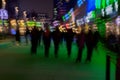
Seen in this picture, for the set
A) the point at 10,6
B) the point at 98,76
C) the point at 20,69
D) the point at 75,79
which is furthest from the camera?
the point at 10,6

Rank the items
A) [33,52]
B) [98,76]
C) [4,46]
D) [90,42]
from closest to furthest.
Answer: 1. [98,76]
2. [90,42]
3. [33,52]
4. [4,46]

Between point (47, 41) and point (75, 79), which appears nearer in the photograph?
point (75, 79)

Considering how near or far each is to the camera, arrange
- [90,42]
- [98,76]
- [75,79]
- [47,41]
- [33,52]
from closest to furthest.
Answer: [75,79], [98,76], [90,42], [47,41], [33,52]

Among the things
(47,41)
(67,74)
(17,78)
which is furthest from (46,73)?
(47,41)

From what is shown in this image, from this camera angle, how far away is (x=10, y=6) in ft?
430

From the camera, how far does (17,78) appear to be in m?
14.8

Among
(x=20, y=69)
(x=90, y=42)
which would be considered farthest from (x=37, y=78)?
(x=90, y=42)

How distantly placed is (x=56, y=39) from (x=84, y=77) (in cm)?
1189

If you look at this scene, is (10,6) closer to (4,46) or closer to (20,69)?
(4,46)

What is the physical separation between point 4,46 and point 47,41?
49.8 ft

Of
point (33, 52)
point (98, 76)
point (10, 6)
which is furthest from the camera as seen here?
point (10, 6)

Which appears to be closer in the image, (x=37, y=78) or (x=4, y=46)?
(x=37, y=78)

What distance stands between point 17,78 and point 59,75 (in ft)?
5.71

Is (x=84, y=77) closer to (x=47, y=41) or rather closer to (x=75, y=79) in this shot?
(x=75, y=79)
